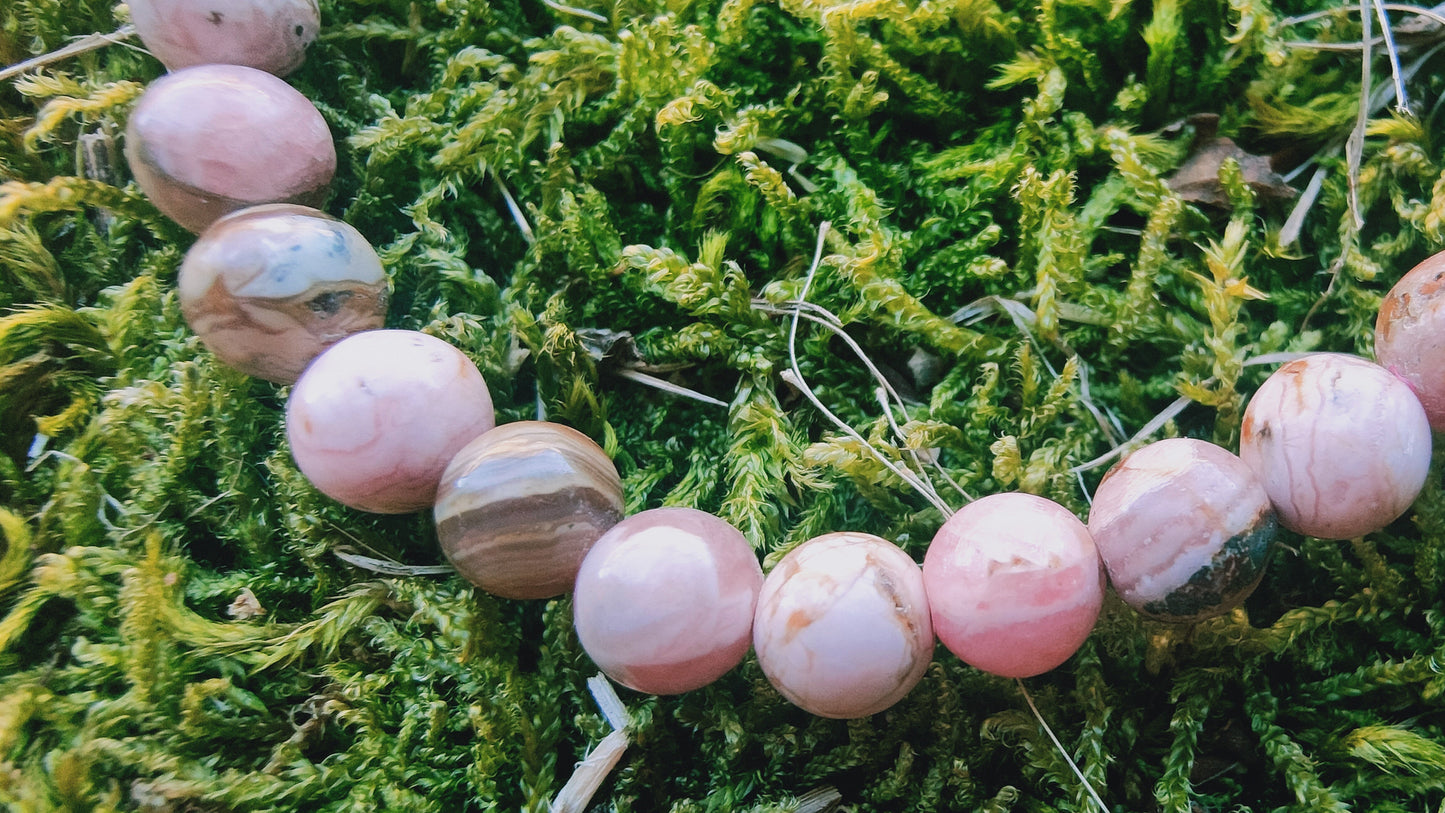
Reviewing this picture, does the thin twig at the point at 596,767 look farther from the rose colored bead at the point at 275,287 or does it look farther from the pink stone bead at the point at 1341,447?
the pink stone bead at the point at 1341,447

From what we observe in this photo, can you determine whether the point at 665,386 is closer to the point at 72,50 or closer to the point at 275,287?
the point at 275,287

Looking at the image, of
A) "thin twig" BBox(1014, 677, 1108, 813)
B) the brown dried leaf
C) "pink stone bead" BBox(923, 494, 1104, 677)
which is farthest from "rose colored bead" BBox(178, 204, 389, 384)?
the brown dried leaf

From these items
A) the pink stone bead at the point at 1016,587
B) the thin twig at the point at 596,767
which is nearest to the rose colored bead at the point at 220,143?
the thin twig at the point at 596,767

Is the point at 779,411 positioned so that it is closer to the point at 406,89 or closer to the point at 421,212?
the point at 421,212

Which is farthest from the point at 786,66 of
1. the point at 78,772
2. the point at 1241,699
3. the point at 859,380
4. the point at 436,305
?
the point at 78,772

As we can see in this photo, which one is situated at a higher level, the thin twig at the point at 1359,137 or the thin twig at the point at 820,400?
the thin twig at the point at 1359,137

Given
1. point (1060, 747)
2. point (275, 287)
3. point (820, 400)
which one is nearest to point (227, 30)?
point (275, 287)
